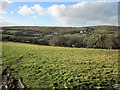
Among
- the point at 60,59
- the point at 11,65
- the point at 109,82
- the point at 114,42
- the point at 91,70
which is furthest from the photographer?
the point at 114,42

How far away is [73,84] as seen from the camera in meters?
18.2

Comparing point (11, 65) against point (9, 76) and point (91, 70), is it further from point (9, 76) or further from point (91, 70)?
point (91, 70)

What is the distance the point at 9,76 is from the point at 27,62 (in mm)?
5045


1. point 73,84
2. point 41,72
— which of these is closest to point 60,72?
point 41,72

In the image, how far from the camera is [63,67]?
23516 mm

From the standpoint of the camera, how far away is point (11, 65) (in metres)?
25.0

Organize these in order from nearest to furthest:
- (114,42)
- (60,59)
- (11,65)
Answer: (11,65)
(60,59)
(114,42)

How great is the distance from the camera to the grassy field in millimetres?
18922

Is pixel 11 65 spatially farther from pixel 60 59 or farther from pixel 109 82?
pixel 109 82

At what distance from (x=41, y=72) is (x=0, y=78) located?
370cm

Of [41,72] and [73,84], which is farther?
[41,72]

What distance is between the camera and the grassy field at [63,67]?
745 inches

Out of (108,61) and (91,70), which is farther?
(108,61)

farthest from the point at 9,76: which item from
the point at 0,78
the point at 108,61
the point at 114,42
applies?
the point at 114,42
